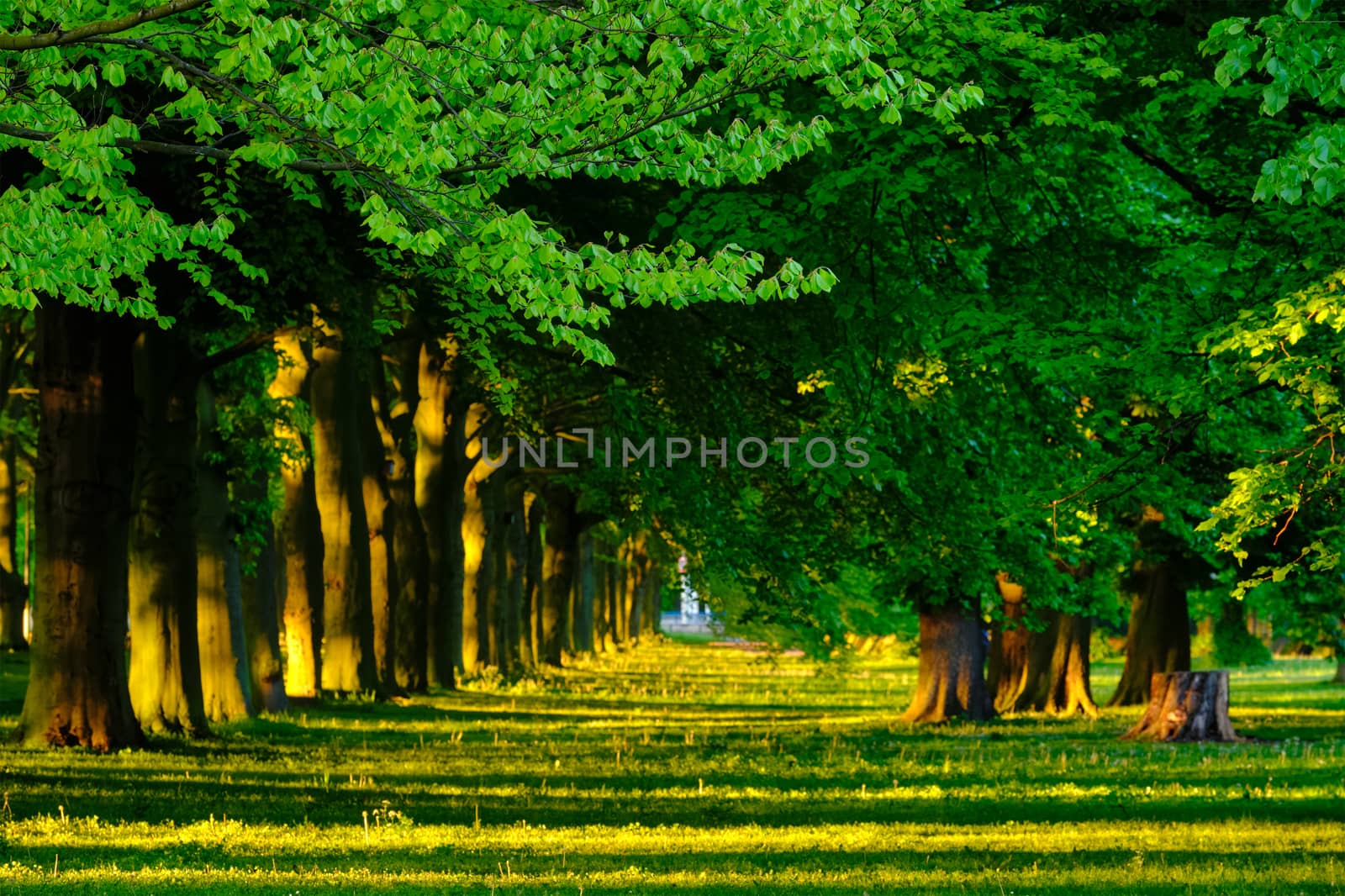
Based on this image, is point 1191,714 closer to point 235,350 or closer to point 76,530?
point 235,350

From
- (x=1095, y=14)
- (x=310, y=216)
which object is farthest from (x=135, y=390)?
→ (x=1095, y=14)

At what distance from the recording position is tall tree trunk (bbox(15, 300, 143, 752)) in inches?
769

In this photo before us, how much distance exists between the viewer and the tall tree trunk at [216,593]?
79.7ft

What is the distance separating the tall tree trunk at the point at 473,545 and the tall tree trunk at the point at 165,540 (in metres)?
15.2

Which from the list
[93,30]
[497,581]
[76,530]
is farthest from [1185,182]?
[497,581]

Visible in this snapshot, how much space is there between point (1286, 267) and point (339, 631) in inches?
813

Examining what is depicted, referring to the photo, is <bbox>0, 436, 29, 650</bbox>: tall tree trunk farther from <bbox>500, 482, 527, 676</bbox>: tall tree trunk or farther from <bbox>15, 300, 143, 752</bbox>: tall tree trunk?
<bbox>15, 300, 143, 752</bbox>: tall tree trunk

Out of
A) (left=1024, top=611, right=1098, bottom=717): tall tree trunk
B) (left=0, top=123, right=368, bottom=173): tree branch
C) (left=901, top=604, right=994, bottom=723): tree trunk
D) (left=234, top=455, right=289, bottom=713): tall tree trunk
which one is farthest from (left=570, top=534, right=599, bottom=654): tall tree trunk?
(left=0, top=123, right=368, bottom=173): tree branch

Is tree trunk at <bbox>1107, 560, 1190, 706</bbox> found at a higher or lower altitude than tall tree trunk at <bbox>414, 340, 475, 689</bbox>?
lower

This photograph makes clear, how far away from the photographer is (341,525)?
30.7 meters

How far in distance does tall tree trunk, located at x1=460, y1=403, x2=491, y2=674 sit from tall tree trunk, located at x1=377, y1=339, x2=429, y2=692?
1871 mm

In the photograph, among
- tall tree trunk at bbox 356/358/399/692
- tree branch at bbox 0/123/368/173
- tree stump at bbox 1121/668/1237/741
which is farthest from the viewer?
tall tree trunk at bbox 356/358/399/692

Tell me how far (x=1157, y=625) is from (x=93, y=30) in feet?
108

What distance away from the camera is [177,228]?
11.4 m
